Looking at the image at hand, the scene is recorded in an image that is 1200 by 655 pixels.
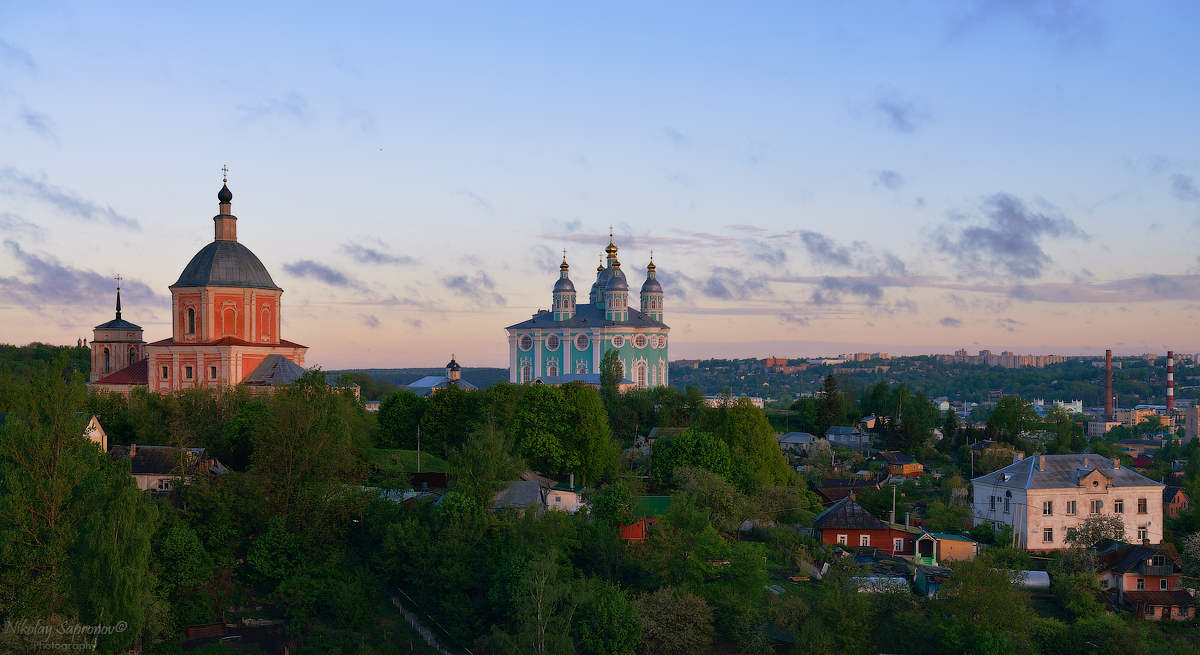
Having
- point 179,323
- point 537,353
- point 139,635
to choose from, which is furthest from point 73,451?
point 537,353

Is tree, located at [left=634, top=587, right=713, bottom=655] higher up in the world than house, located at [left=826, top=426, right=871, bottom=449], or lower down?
lower down

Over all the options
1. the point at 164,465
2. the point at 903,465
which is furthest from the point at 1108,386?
the point at 164,465

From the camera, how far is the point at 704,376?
A: 7830 inches

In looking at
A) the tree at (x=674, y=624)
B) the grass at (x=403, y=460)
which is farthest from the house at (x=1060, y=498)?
the grass at (x=403, y=460)

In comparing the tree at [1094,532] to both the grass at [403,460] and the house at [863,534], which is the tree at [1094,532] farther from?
the grass at [403,460]

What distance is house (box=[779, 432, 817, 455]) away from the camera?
58.0 meters

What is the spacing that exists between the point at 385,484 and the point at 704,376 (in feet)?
551

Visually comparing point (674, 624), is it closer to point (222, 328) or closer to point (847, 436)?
point (222, 328)

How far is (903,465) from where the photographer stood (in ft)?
168

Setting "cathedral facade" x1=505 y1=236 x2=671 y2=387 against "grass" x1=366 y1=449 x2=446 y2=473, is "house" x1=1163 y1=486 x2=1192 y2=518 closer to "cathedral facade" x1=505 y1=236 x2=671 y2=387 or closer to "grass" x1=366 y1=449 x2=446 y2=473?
"grass" x1=366 y1=449 x2=446 y2=473

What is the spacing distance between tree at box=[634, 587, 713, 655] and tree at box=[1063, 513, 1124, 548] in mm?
15217

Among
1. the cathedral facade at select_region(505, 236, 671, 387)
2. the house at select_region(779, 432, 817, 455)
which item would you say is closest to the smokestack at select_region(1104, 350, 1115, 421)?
the cathedral facade at select_region(505, 236, 671, 387)

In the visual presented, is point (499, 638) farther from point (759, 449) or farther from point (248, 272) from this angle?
point (248, 272)

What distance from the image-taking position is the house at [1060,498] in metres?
35.7
